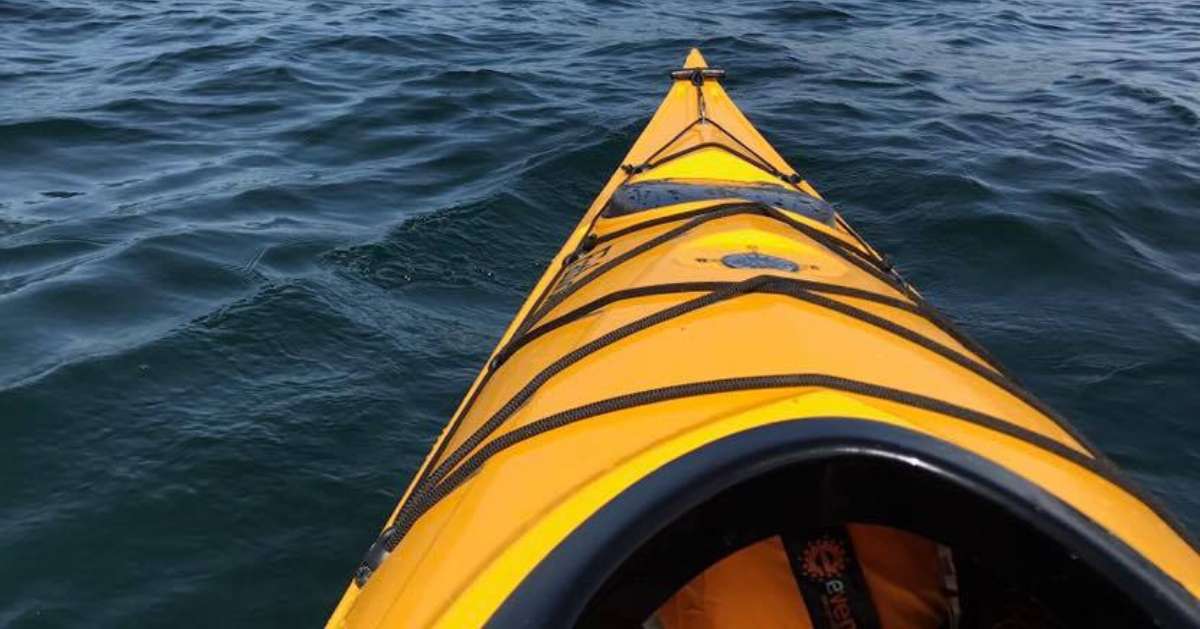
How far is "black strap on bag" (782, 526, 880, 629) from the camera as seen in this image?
2.11 metres

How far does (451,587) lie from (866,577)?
1.09 metres

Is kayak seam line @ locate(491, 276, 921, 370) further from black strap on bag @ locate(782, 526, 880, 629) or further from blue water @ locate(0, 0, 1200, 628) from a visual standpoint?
blue water @ locate(0, 0, 1200, 628)

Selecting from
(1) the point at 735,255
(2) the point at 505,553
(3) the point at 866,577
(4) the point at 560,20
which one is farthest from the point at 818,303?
(4) the point at 560,20

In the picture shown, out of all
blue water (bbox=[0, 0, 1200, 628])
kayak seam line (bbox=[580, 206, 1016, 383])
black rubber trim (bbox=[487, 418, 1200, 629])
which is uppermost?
black rubber trim (bbox=[487, 418, 1200, 629])

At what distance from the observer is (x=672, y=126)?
16.2 feet

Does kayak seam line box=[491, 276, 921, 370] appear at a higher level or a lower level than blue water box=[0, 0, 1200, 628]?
higher

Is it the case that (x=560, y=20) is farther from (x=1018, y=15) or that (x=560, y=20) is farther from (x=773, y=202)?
(x=773, y=202)

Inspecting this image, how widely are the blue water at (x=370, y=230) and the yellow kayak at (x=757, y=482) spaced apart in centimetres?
130

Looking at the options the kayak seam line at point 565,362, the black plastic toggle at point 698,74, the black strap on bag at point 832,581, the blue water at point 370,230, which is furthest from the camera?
the black plastic toggle at point 698,74

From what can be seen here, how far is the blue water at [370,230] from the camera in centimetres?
315

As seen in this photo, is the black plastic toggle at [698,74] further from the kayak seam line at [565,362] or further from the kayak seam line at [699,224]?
the kayak seam line at [565,362]

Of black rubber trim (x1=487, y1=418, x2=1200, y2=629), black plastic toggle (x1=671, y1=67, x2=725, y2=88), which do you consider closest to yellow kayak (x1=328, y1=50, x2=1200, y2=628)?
black rubber trim (x1=487, y1=418, x2=1200, y2=629)

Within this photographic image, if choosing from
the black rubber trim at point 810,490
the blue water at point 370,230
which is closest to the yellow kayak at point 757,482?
the black rubber trim at point 810,490

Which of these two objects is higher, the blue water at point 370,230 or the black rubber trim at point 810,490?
the black rubber trim at point 810,490
